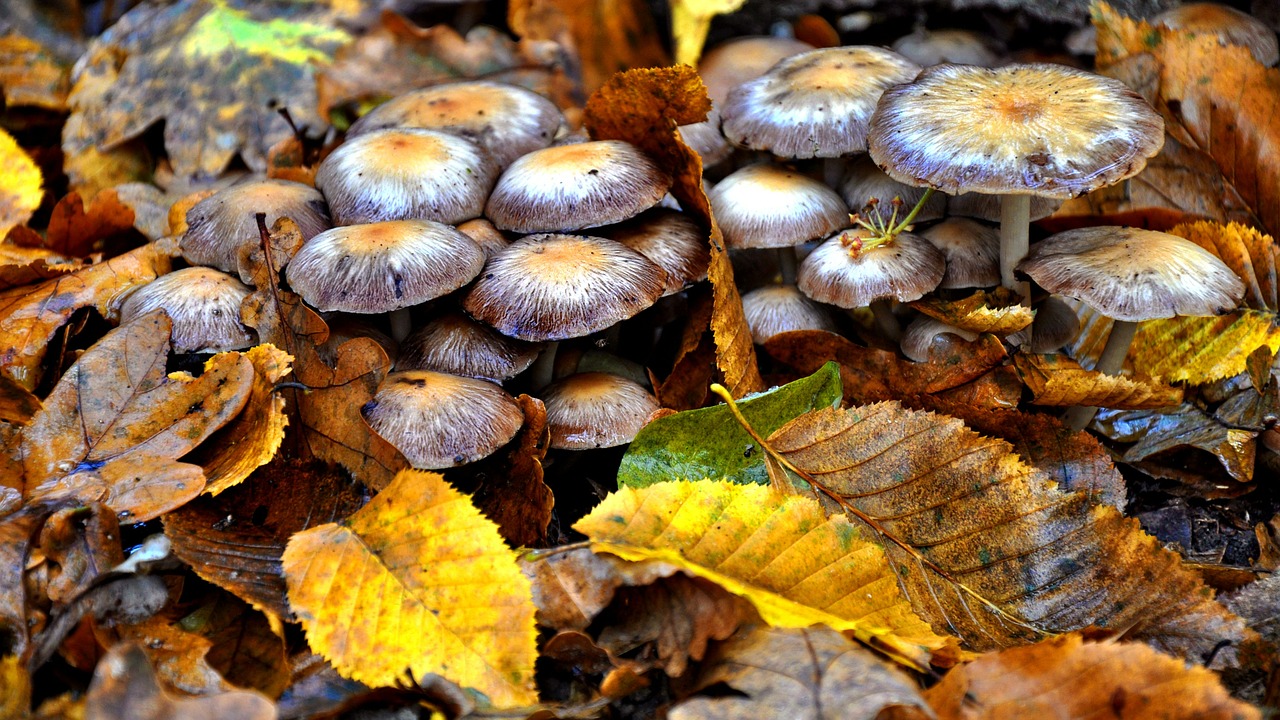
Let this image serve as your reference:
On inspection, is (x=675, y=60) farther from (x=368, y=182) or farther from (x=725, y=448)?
(x=725, y=448)

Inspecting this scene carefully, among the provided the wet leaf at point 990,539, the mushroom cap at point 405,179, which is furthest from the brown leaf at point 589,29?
the wet leaf at point 990,539

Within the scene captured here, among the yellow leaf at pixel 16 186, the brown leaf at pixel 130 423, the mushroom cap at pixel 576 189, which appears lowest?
the brown leaf at pixel 130 423

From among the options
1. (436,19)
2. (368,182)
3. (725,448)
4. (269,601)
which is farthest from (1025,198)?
(436,19)

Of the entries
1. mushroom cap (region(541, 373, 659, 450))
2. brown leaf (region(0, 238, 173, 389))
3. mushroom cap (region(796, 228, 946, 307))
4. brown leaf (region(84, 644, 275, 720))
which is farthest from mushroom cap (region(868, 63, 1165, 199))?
brown leaf (region(0, 238, 173, 389))

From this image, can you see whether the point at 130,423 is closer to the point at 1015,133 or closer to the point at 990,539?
the point at 990,539

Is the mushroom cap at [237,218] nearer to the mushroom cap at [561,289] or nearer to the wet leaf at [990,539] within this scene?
the mushroom cap at [561,289]

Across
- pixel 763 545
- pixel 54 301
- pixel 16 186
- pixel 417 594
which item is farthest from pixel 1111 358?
pixel 16 186

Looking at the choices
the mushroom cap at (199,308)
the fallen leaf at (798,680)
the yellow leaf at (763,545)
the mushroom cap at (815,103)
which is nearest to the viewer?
the fallen leaf at (798,680)
